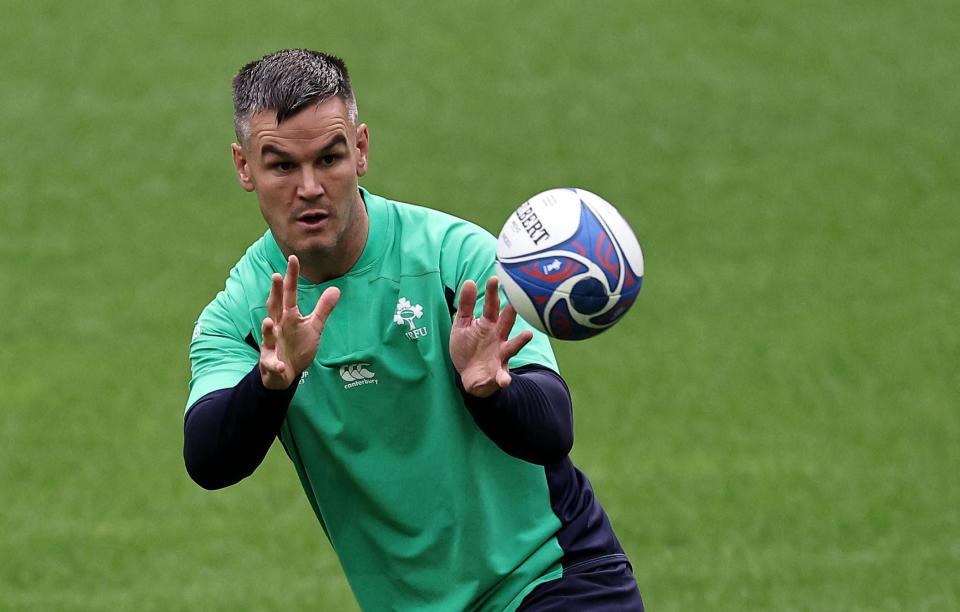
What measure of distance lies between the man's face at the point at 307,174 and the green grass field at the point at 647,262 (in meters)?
6.08

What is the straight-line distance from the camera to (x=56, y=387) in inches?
625

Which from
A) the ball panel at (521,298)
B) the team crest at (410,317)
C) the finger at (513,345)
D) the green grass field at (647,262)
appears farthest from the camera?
the green grass field at (647,262)

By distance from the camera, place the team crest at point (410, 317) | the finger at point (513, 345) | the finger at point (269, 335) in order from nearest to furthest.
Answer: the finger at point (269, 335) < the finger at point (513, 345) < the team crest at point (410, 317)

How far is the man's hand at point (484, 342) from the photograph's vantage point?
5.48m

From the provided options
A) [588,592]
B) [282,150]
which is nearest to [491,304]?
[282,150]

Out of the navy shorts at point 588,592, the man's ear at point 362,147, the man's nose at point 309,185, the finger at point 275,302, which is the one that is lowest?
the navy shorts at point 588,592

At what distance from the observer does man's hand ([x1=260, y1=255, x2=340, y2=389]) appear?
543cm

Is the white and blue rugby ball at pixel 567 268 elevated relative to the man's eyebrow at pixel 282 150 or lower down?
lower down

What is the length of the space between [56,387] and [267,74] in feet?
34.9

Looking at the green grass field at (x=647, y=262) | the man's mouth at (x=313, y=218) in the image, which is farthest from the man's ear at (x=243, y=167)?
the green grass field at (x=647, y=262)

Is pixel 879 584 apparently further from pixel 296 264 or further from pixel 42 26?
pixel 42 26

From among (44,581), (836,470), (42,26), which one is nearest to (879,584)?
(836,470)

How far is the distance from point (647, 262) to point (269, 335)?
44.4 feet

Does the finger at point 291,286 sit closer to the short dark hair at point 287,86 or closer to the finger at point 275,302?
the finger at point 275,302
